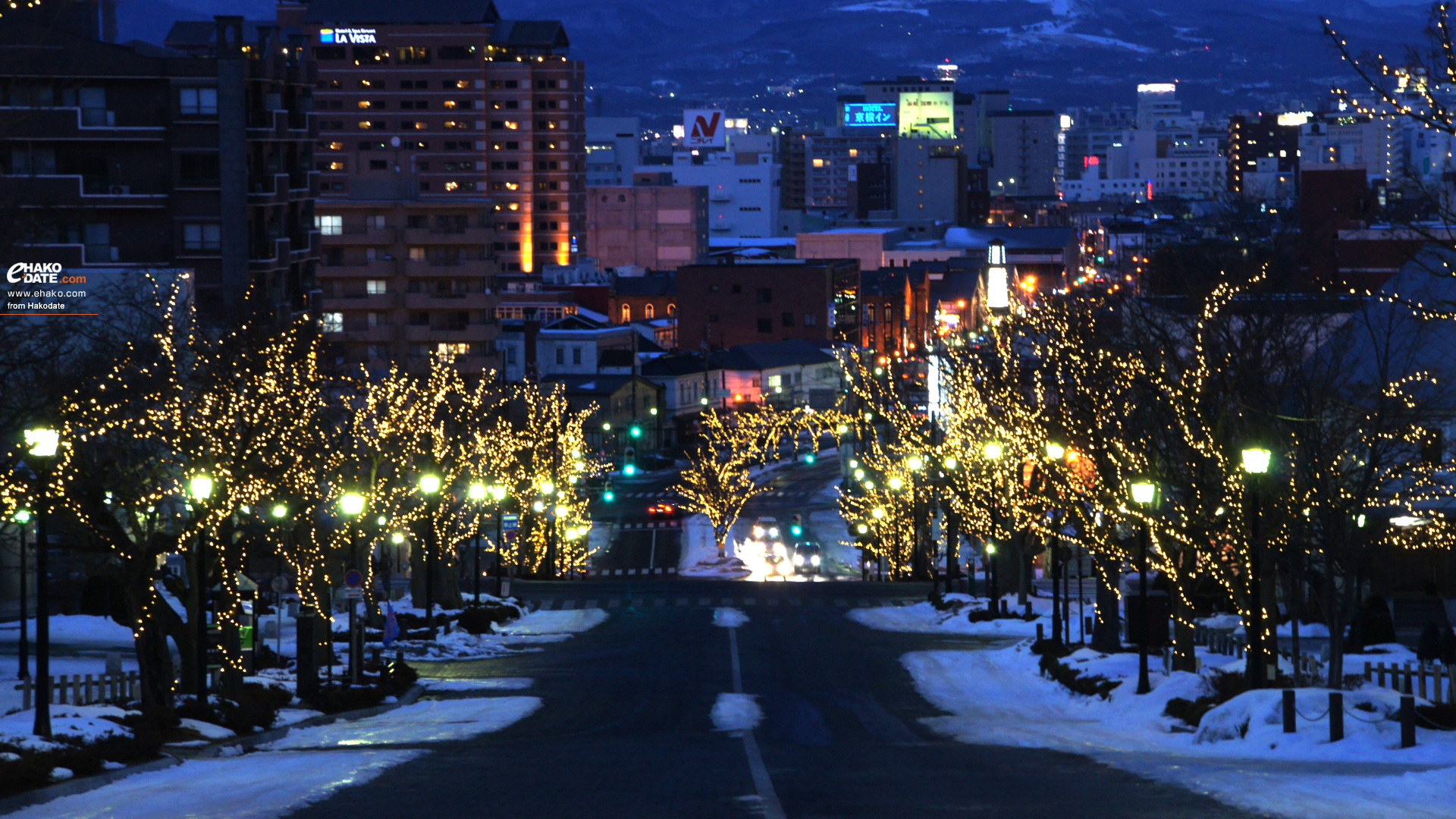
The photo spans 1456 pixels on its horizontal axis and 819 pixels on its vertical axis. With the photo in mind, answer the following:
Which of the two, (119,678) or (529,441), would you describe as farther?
(529,441)

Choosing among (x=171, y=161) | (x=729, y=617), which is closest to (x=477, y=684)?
(x=729, y=617)

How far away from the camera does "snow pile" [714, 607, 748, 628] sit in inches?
1607

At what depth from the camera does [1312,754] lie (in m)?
17.4

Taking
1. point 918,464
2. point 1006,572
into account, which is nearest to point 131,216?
point 918,464

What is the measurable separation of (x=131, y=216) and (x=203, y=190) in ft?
8.30

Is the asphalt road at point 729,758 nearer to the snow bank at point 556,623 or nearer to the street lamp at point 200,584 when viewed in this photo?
the street lamp at point 200,584

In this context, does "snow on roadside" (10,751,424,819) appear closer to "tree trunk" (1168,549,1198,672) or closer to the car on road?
"tree trunk" (1168,549,1198,672)

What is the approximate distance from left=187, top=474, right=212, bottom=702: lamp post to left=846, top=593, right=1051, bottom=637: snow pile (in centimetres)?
2044

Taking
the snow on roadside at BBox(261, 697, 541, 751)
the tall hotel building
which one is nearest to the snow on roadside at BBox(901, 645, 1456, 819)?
the snow on roadside at BBox(261, 697, 541, 751)

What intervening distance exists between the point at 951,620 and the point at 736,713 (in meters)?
18.9

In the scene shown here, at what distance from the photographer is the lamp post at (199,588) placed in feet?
71.3

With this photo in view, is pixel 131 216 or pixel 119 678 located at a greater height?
pixel 131 216

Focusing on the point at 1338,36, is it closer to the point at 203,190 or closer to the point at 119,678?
the point at 119,678

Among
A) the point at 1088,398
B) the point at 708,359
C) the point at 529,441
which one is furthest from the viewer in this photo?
the point at 708,359
